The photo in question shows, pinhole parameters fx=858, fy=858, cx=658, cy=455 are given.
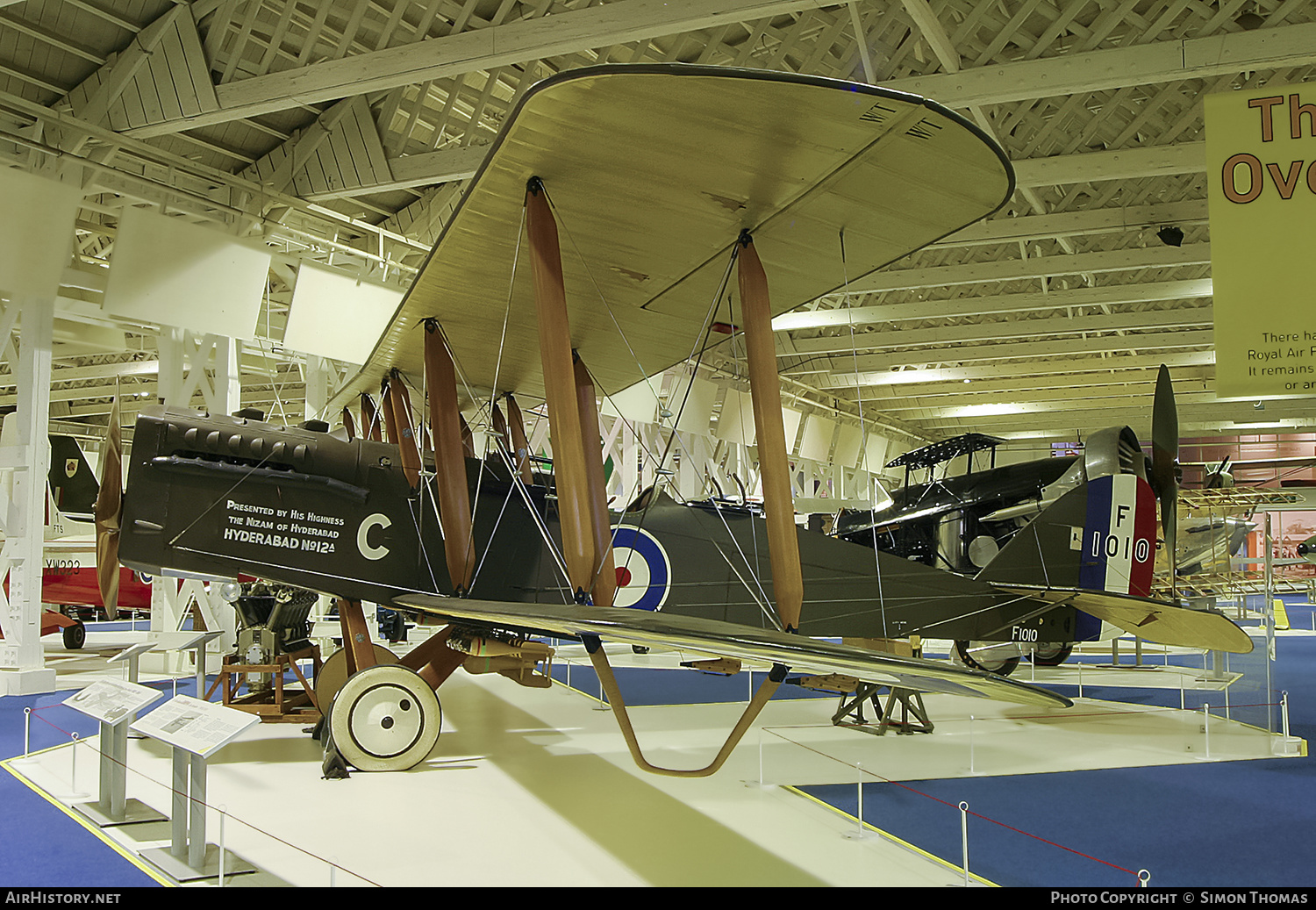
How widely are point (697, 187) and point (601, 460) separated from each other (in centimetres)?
178

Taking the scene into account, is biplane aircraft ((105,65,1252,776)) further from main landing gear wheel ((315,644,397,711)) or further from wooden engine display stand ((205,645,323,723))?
wooden engine display stand ((205,645,323,723))

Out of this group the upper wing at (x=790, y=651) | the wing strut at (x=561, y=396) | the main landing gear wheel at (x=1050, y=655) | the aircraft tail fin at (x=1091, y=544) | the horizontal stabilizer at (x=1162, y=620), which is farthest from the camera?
the main landing gear wheel at (x=1050, y=655)

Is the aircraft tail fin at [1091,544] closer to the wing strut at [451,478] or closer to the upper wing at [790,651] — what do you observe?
the wing strut at [451,478]

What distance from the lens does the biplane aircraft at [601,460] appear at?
3.20 meters

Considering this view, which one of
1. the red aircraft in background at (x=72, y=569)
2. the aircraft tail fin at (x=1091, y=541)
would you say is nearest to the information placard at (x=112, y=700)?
the red aircraft in background at (x=72, y=569)

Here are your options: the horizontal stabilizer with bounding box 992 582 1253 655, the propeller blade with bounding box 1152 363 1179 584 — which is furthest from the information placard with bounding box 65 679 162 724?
the propeller blade with bounding box 1152 363 1179 584

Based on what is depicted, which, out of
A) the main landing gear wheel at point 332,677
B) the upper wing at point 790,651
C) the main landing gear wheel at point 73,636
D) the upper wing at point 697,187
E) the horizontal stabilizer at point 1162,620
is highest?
the upper wing at point 697,187

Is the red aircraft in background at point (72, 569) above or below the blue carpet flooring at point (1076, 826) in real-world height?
above

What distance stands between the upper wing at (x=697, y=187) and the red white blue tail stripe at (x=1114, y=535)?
12.9 feet

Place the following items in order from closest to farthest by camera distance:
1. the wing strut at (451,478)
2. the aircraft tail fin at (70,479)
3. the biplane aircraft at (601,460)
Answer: the biplane aircraft at (601,460) → the wing strut at (451,478) → the aircraft tail fin at (70,479)

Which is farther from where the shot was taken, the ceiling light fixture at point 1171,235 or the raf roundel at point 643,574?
the ceiling light fixture at point 1171,235

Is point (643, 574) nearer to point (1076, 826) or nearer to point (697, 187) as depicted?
point (1076, 826)

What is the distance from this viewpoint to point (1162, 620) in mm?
5840
